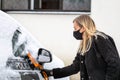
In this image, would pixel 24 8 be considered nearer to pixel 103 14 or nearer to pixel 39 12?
pixel 39 12

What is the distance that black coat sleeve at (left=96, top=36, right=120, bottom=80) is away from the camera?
4.61m

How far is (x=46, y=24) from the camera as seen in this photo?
361 inches

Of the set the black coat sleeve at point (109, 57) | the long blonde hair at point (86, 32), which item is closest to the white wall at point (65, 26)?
the long blonde hair at point (86, 32)

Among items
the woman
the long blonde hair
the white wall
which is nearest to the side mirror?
the woman

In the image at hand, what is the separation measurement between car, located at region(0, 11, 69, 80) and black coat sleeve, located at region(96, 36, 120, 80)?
558 mm

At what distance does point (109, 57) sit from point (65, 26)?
14.7 feet

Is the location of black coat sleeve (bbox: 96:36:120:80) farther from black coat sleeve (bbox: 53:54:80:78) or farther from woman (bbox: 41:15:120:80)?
black coat sleeve (bbox: 53:54:80:78)

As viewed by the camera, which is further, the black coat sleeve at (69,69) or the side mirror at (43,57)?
the black coat sleeve at (69,69)

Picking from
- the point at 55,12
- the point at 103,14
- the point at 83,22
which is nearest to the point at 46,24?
the point at 55,12

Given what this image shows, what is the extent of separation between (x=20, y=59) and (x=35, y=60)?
0.18m

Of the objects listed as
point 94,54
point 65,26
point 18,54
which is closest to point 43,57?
point 18,54

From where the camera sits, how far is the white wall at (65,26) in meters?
8.59

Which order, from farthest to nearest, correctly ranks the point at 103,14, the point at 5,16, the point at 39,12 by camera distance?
the point at 39,12, the point at 103,14, the point at 5,16

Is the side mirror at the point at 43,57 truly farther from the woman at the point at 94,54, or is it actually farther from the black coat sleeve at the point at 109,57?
the black coat sleeve at the point at 109,57
